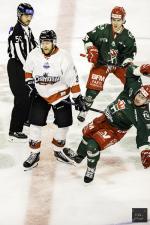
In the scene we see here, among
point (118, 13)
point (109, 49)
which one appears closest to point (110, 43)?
point (109, 49)

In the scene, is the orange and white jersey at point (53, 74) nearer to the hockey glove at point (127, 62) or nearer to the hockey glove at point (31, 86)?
the hockey glove at point (31, 86)

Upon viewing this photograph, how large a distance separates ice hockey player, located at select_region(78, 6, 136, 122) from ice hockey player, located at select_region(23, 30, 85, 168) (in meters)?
0.68

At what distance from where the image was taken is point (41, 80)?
5.19 m

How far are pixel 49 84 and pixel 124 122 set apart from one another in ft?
2.31

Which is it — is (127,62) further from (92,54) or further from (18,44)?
(18,44)

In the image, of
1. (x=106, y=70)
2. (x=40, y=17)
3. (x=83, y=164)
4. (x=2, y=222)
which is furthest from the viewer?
(x=40, y=17)

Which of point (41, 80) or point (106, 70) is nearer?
point (41, 80)

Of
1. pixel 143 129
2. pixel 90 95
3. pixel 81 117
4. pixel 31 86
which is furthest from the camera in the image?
pixel 81 117

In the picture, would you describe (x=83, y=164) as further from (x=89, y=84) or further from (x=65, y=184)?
(x=89, y=84)

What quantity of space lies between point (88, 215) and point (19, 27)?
191 centimetres

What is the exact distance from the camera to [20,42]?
5625mm

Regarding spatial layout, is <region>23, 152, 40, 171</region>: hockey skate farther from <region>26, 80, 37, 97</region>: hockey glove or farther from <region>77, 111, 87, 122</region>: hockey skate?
<region>77, 111, 87, 122</region>: hockey skate

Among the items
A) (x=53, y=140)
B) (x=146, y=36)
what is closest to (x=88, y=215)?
(x=53, y=140)

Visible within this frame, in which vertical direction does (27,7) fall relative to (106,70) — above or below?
above
